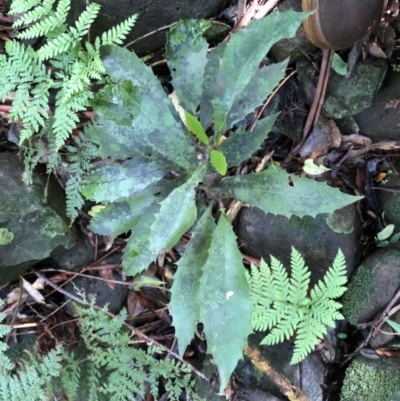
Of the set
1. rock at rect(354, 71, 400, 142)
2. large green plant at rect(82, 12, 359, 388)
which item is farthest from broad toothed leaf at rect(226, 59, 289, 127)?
rock at rect(354, 71, 400, 142)

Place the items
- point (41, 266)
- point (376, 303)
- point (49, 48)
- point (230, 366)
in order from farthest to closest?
1. point (41, 266)
2. point (376, 303)
3. point (49, 48)
4. point (230, 366)

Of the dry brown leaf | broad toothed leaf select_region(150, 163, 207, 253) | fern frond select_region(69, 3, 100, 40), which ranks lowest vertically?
the dry brown leaf

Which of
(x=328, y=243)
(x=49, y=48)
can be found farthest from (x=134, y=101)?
(x=328, y=243)

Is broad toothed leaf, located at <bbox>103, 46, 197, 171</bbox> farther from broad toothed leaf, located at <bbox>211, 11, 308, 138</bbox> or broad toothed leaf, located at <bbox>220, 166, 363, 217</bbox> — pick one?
broad toothed leaf, located at <bbox>220, 166, 363, 217</bbox>

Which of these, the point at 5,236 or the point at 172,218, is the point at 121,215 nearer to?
the point at 172,218

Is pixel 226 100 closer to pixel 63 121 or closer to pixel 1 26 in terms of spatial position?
pixel 63 121

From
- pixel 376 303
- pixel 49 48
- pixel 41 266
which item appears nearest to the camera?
pixel 49 48

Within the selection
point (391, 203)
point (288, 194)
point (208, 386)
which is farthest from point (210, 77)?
point (208, 386)
